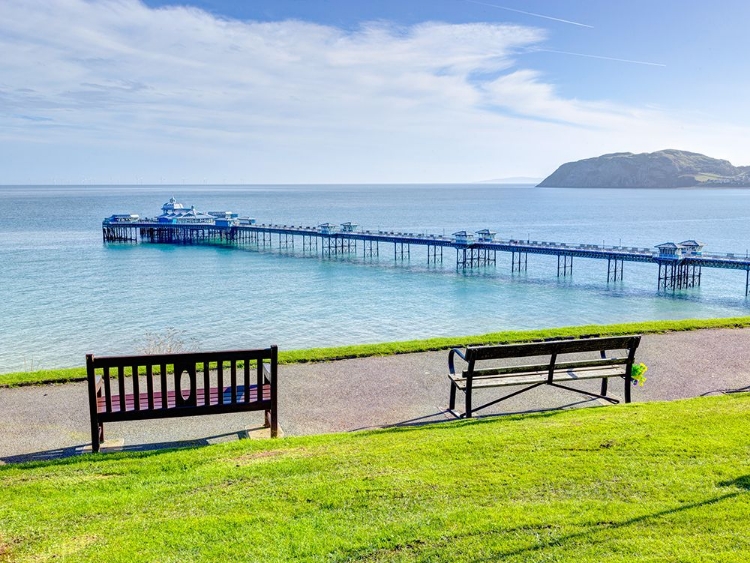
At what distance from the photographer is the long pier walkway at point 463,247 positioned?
46.0 m

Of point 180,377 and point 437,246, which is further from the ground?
point 180,377

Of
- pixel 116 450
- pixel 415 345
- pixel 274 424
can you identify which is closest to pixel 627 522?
pixel 274 424

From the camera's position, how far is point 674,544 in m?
4.20

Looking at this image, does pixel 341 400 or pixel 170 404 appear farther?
pixel 341 400

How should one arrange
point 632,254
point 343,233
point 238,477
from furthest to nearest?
1. point 343,233
2. point 632,254
3. point 238,477

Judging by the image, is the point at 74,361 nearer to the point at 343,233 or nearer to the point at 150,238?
the point at 343,233

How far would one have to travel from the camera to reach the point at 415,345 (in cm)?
1348

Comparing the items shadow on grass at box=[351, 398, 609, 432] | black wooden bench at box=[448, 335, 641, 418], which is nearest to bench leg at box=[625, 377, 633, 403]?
black wooden bench at box=[448, 335, 641, 418]

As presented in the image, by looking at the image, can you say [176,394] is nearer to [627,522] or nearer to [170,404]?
[170,404]

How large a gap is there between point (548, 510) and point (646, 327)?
11.9 m

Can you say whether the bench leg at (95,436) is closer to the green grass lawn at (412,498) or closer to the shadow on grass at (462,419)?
the green grass lawn at (412,498)

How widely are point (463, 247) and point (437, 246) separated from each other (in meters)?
20.1

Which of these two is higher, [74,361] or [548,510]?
[548,510]

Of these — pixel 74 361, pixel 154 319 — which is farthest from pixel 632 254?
pixel 74 361
